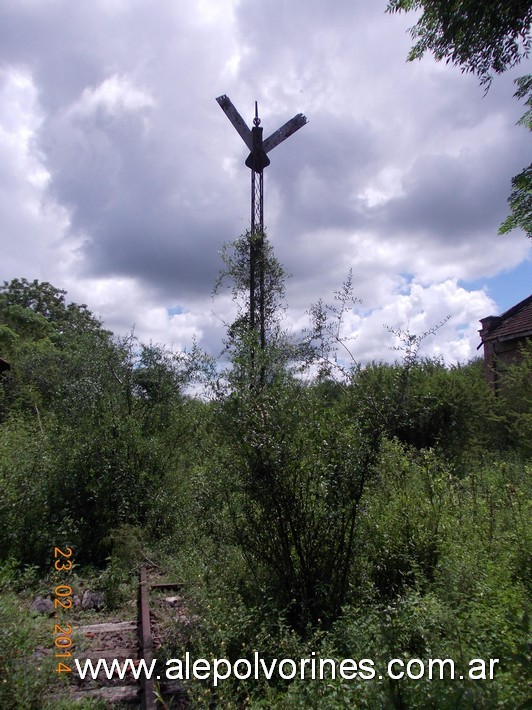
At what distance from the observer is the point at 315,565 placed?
5.33 metres

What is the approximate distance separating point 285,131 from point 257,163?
90 cm

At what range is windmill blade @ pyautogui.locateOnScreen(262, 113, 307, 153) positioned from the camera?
10.6 m

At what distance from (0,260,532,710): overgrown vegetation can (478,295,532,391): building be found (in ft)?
38.7

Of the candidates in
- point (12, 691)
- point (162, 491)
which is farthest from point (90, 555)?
point (12, 691)

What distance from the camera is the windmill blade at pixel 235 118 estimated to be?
1068 cm

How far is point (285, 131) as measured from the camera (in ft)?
35.0

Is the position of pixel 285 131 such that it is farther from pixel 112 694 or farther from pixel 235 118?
pixel 112 694

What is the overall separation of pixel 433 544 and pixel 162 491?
4.96m

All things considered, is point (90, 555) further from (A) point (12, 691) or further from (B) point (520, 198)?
(B) point (520, 198)

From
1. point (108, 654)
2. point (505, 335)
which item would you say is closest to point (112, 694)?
point (108, 654)

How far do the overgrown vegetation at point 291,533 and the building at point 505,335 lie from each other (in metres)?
11.8
